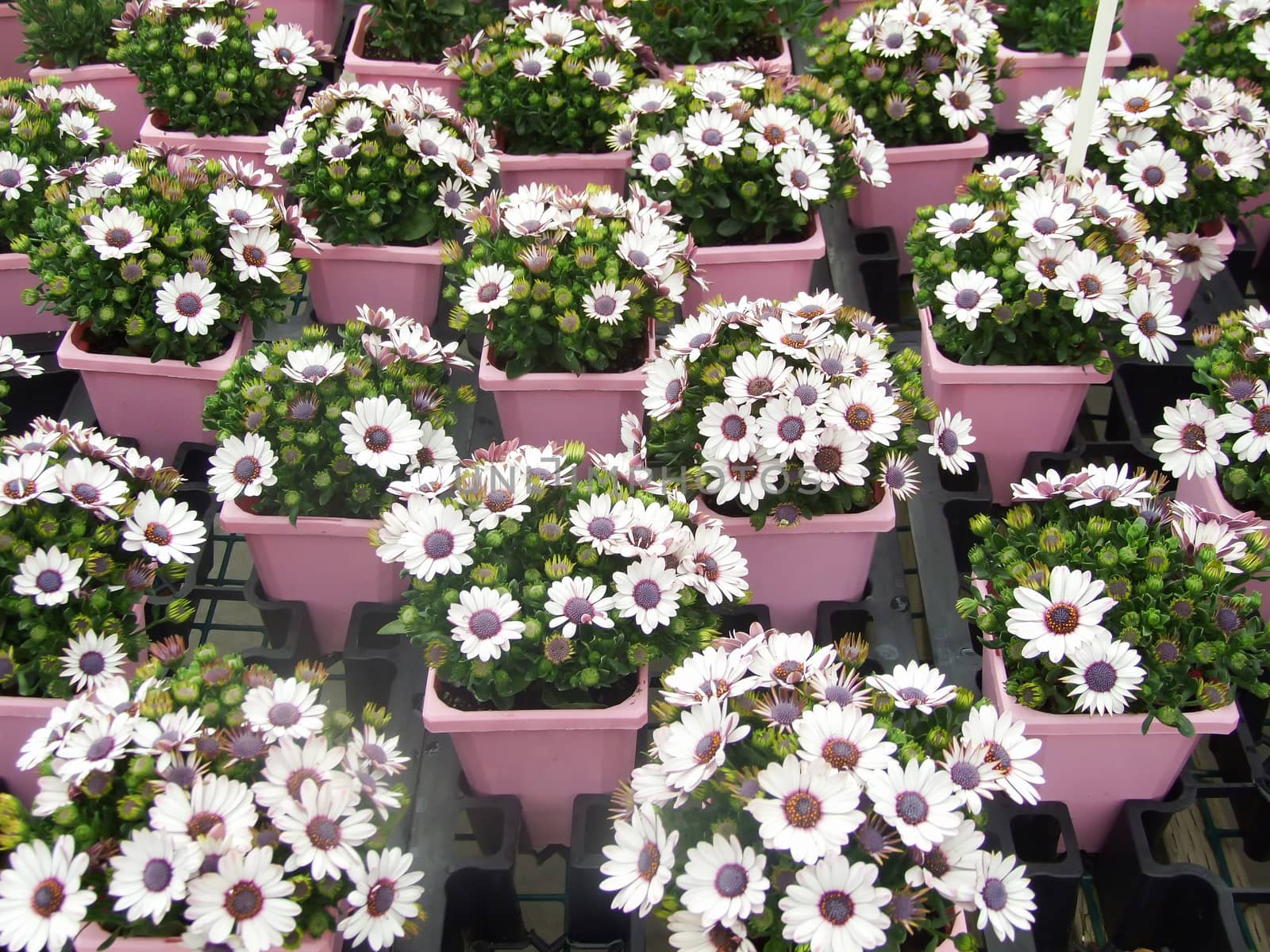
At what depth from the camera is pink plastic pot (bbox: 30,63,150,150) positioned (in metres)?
3.26

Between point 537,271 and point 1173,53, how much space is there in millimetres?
2379

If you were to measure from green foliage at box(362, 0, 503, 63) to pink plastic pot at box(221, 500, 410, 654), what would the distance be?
5.16 feet

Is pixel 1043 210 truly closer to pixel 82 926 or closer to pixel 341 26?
pixel 82 926

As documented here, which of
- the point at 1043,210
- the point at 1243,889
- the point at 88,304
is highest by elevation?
the point at 1043,210

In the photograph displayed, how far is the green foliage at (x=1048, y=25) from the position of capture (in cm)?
316

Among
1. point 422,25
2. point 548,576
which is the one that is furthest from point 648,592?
point 422,25

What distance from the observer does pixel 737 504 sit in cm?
225

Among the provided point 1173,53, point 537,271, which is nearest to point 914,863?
point 537,271

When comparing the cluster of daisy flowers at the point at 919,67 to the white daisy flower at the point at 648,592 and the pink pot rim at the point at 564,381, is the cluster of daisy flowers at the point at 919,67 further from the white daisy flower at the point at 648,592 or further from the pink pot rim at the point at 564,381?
the white daisy flower at the point at 648,592

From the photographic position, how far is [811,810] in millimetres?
1529

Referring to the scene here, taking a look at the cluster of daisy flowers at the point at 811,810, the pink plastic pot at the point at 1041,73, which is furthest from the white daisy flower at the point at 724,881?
the pink plastic pot at the point at 1041,73

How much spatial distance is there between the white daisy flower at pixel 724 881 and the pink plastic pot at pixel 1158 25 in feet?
9.62

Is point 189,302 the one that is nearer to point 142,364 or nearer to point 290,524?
point 142,364

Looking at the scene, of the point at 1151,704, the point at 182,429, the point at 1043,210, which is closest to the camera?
A: the point at 1151,704
